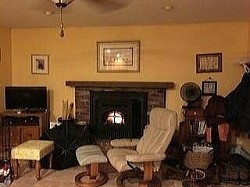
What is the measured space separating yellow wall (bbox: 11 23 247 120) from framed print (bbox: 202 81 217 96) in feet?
0.29

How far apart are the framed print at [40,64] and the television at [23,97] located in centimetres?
47

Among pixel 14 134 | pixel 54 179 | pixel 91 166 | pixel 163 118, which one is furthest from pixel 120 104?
pixel 14 134

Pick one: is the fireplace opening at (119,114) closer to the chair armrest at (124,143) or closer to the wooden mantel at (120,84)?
the wooden mantel at (120,84)

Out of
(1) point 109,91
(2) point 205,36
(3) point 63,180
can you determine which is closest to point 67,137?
(3) point 63,180

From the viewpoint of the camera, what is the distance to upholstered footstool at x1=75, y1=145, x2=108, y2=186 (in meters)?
3.44

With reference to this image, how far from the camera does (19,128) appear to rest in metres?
5.04

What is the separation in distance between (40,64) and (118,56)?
1.59 m

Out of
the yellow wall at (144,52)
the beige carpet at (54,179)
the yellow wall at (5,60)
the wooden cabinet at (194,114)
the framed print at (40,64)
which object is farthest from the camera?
the framed print at (40,64)

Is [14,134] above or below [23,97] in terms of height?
below

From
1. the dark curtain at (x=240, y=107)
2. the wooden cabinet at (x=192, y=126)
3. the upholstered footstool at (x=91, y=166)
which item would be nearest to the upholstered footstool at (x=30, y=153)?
the upholstered footstool at (x=91, y=166)

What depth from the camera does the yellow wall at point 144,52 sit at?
4855mm

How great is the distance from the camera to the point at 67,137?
437cm

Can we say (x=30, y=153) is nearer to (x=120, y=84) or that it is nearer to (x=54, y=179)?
(x=54, y=179)

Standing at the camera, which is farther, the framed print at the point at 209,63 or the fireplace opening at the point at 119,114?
the fireplace opening at the point at 119,114
